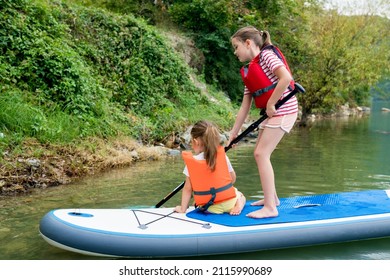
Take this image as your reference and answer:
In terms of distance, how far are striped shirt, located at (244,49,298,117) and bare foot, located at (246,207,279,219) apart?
844 mm

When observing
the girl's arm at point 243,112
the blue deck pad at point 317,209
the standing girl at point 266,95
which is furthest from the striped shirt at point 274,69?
the blue deck pad at point 317,209

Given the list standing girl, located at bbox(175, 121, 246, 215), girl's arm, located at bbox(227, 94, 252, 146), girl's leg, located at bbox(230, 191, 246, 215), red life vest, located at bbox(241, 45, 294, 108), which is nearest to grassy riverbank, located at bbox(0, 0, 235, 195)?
standing girl, located at bbox(175, 121, 246, 215)

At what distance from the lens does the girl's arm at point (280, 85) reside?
3.72 meters

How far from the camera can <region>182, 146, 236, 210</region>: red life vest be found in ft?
12.7

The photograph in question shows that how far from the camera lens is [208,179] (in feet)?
12.7

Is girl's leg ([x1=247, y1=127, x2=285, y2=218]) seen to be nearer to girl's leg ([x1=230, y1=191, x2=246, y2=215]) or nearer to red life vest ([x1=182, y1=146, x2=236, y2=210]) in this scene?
girl's leg ([x1=230, y1=191, x2=246, y2=215])

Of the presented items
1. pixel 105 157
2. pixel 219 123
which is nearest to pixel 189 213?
pixel 105 157

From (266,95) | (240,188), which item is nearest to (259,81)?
(266,95)

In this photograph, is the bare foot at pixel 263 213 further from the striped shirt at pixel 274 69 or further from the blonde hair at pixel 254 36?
the blonde hair at pixel 254 36

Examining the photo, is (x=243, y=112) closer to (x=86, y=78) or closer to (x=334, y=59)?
(x=86, y=78)

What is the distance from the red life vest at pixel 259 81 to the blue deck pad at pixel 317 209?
101 centimetres

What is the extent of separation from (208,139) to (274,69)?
0.82 metres
